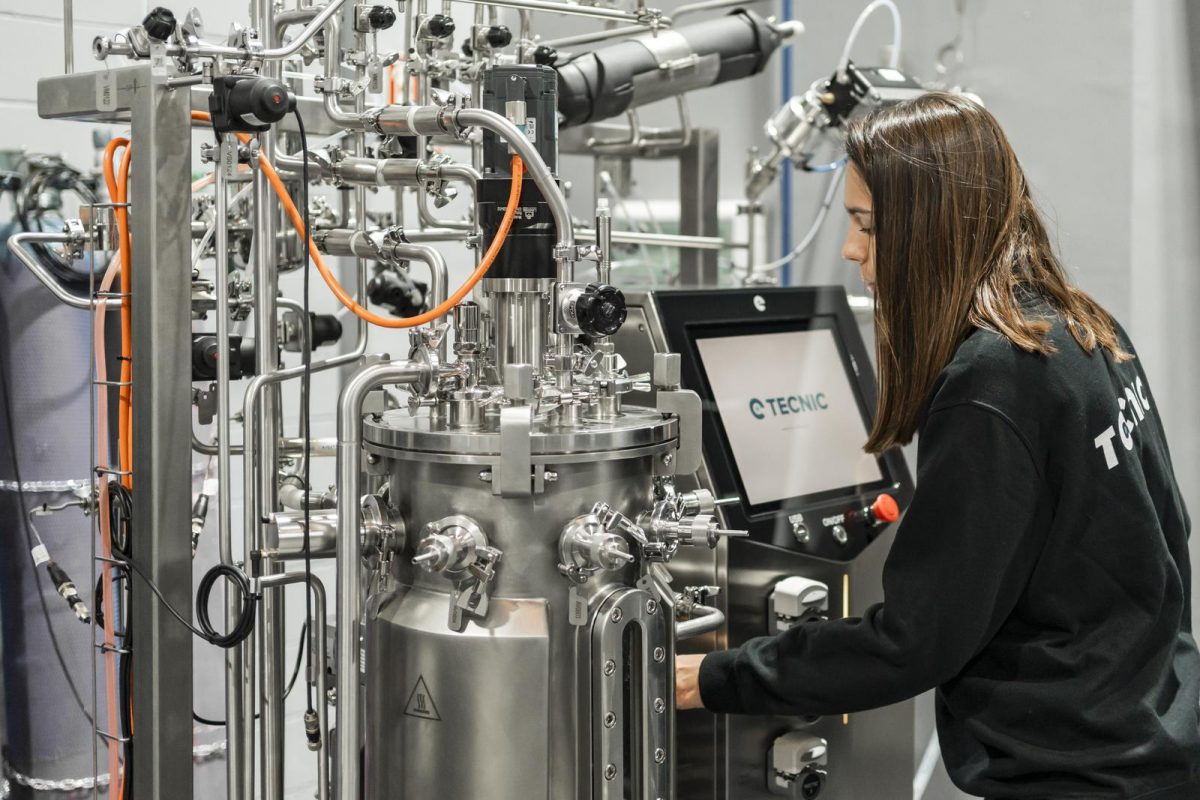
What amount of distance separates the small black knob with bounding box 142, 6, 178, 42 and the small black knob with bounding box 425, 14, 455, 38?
45cm

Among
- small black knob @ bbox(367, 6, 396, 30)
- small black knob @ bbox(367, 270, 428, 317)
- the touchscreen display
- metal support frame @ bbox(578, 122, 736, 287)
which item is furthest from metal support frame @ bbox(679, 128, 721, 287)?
small black knob @ bbox(367, 6, 396, 30)

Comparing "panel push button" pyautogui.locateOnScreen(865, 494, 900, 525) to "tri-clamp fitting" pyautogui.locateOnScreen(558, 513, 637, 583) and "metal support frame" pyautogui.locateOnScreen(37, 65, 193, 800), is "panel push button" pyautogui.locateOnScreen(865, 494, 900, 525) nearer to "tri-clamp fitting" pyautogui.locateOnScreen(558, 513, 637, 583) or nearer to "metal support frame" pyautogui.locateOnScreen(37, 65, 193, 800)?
"tri-clamp fitting" pyautogui.locateOnScreen(558, 513, 637, 583)

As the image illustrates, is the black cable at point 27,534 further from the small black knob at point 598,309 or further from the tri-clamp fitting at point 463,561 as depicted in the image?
the small black knob at point 598,309

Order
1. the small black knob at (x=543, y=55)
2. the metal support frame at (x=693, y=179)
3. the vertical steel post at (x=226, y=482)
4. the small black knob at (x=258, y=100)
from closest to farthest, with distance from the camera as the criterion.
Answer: the small black knob at (x=258, y=100) → the vertical steel post at (x=226, y=482) → the small black knob at (x=543, y=55) → the metal support frame at (x=693, y=179)

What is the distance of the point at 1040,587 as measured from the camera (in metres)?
1.34

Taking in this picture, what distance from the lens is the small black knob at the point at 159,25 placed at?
50.4 inches

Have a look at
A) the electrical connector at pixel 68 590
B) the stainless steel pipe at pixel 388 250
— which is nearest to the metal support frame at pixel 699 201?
the stainless steel pipe at pixel 388 250

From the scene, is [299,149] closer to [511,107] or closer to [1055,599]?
[511,107]

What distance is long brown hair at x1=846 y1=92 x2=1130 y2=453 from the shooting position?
4.56 feet

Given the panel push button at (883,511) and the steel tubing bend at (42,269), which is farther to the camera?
the panel push button at (883,511)

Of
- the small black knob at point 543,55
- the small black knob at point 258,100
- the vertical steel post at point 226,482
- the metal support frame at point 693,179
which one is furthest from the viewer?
the metal support frame at point 693,179

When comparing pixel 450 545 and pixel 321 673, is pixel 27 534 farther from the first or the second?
pixel 450 545

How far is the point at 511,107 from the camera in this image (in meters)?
1.40

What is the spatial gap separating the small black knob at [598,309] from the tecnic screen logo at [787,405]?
0.51 meters
